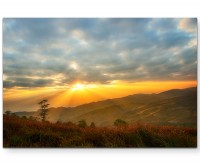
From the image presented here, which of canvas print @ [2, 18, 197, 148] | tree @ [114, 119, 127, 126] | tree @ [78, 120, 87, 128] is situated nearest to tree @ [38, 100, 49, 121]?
canvas print @ [2, 18, 197, 148]

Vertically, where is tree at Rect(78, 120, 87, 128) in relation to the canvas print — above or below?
below

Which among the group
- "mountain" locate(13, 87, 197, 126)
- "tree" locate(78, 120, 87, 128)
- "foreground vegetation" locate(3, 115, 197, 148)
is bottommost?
"foreground vegetation" locate(3, 115, 197, 148)

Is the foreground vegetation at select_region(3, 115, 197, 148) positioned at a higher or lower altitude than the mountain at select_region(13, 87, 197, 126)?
lower

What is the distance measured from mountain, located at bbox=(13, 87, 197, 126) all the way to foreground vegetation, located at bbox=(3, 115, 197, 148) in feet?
0.33

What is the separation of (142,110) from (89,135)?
0.83 meters

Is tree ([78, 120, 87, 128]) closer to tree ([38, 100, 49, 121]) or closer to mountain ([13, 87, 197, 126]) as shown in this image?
mountain ([13, 87, 197, 126])

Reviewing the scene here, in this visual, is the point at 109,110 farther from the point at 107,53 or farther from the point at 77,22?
the point at 77,22

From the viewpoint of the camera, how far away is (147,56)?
15.3 ft

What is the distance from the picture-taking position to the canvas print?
4633mm

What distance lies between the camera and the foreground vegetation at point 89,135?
462 centimetres

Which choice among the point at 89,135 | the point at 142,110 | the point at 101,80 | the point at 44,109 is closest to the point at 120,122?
the point at 142,110

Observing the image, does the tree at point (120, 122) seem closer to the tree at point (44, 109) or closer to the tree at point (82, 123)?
the tree at point (82, 123)

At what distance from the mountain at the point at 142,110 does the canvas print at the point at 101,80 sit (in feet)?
0.05

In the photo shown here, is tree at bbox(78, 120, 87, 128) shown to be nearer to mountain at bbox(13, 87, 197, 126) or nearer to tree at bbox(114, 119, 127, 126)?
mountain at bbox(13, 87, 197, 126)
